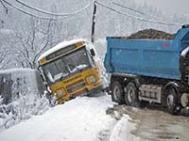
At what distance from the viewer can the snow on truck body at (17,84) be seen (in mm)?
26375

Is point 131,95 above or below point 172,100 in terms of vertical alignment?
below

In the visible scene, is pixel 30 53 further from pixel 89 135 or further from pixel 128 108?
pixel 89 135

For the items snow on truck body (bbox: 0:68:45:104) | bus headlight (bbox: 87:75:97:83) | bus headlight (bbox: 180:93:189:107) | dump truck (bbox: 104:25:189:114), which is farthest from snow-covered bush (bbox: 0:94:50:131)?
bus headlight (bbox: 180:93:189:107)

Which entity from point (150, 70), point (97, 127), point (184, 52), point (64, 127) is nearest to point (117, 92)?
point (150, 70)

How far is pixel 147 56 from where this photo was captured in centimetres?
1988

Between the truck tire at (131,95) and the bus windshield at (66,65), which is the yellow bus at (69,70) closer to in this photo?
the bus windshield at (66,65)

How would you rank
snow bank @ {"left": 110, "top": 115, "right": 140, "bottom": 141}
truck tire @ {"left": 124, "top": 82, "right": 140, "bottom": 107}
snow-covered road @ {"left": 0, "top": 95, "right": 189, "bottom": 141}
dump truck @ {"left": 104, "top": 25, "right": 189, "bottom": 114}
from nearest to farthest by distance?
snow-covered road @ {"left": 0, "top": 95, "right": 189, "bottom": 141} → snow bank @ {"left": 110, "top": 115, "right": 140, "bottom": 141} → dump truck @ {"left": 104, "top": 25, "right": 189, "bottom": 114} → truck tire @ {"left": 124, "top": 82, "right": 140, "bottom": 107}

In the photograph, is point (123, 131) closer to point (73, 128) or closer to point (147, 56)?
point (73, 128)

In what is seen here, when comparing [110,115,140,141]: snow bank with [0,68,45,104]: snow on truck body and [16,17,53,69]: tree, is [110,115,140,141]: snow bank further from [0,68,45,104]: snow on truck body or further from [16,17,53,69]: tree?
[16,17,53,69]: tree

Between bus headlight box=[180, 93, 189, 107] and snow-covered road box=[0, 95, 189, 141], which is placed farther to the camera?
bus headlight box=[180, 93, 189, 107]

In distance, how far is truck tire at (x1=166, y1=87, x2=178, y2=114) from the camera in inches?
702

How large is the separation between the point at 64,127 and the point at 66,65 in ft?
38.7

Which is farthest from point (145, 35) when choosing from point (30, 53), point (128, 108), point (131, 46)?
point (30, 53)

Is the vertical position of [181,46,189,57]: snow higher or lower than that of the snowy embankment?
higher
